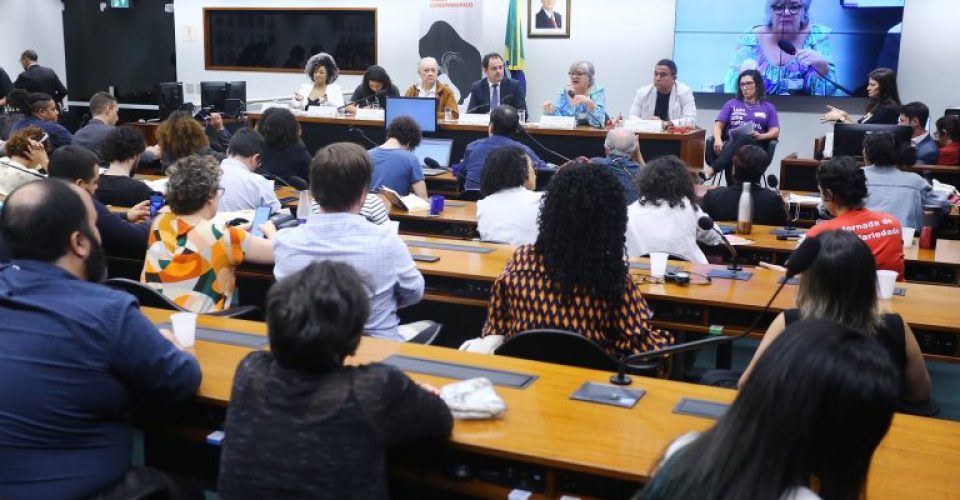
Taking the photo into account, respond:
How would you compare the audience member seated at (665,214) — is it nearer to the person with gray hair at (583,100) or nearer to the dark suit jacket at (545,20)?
the person with gray hair at (583,100)

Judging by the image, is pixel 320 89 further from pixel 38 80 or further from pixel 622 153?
pixel 38 80

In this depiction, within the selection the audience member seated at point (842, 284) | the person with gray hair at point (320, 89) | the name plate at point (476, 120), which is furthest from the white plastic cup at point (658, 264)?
the person with gray hair at point (320, 89)

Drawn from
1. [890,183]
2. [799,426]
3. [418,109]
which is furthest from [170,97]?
[799,426]

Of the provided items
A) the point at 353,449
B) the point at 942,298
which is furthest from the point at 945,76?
the point at 353,449

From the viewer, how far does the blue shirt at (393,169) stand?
6121 mm

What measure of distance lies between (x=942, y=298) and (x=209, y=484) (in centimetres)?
275

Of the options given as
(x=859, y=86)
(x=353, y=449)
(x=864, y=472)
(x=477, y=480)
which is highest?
(x=859, y=86)

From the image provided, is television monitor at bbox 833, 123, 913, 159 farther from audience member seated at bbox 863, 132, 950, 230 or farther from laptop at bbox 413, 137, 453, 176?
laptop at bbox 413, 137, 453, 176

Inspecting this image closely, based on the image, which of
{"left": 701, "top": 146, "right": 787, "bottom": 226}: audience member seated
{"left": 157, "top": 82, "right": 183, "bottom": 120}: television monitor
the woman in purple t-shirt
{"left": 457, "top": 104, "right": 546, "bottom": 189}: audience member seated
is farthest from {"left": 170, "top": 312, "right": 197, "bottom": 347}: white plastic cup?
{"left": 157, "top": 82, "right": 183, "bottom": 120}: television monitor

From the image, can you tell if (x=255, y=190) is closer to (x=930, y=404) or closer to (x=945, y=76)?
(x=930, y=404)

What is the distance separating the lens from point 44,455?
2.15m

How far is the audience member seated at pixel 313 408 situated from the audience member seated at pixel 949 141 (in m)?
6.84

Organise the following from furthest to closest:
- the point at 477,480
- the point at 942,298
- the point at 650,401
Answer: the point at 942,298, the point at 650,401, the point at 477,480

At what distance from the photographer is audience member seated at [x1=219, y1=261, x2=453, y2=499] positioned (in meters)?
1.87
